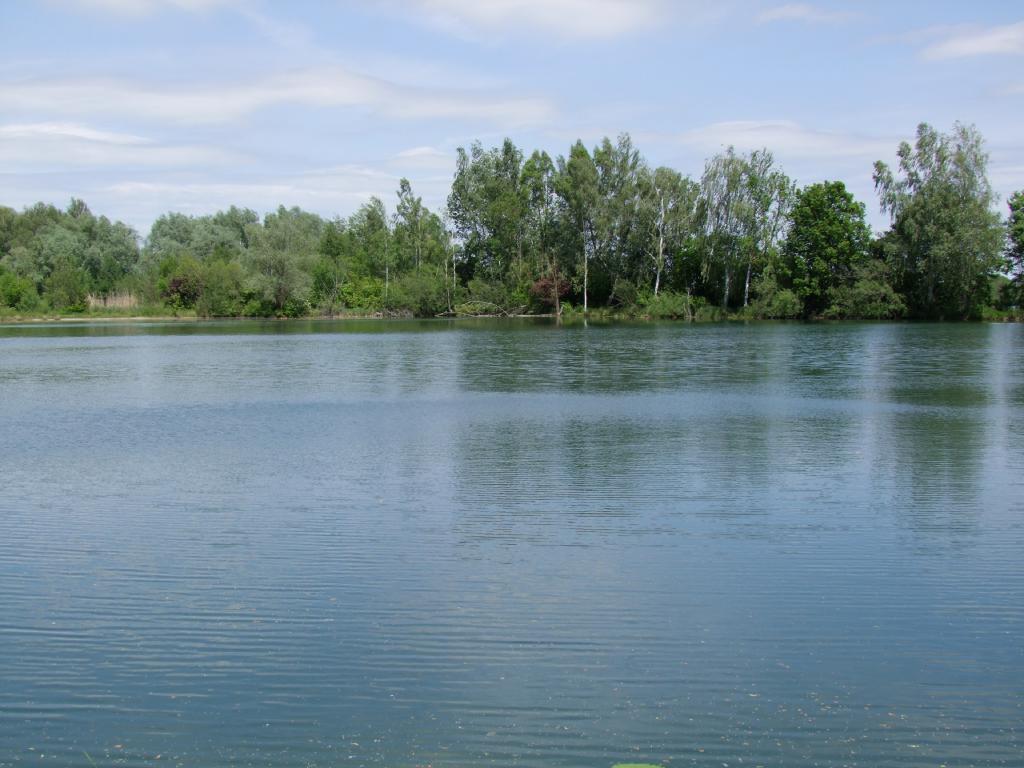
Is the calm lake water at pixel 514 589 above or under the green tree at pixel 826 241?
under

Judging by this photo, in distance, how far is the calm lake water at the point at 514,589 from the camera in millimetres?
6328

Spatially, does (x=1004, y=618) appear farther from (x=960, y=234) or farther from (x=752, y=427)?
(x=960, y=234)

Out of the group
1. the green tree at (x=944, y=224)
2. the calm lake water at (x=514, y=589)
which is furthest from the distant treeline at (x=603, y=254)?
the calm lake water at (x=514, y=589)

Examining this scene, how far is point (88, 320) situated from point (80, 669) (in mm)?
95314

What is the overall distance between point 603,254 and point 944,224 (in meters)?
28.8

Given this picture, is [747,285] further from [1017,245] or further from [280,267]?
[280,267]

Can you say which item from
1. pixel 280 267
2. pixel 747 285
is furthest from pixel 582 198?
pixel 280 267

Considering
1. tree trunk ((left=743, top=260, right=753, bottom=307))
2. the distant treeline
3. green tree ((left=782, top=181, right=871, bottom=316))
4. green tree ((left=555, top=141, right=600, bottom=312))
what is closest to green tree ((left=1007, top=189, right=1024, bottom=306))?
the distant treeline

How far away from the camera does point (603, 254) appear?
8694cm

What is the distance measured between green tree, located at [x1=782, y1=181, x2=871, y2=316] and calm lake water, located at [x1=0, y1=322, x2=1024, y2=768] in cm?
5895

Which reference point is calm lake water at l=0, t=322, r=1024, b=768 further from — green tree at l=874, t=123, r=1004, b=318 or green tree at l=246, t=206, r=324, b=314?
green tree at l=246, t=206, r=324, b=314

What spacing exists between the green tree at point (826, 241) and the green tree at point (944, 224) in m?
3.18

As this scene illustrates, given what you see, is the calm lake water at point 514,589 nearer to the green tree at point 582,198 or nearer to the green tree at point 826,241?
the green tree at point 826,241

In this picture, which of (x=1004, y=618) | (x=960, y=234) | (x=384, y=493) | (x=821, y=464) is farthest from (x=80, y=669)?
(x=960, y=234)
